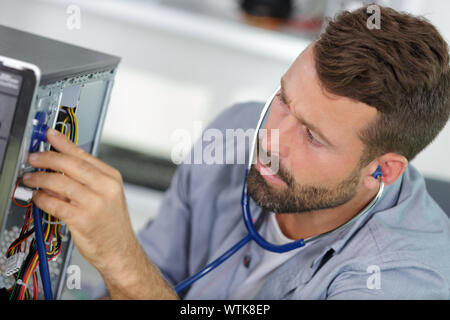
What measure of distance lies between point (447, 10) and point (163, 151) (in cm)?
126

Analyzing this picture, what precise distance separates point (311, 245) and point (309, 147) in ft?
0.66

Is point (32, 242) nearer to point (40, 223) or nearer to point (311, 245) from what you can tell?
point (40, 223)

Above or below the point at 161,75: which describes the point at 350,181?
above

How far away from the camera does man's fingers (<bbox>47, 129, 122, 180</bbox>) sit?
666 millimetres

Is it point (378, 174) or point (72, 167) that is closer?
point (72, 167)

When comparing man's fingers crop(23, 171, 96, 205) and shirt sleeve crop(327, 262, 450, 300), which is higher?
man's fingers crop(23, 171, 96, 205)

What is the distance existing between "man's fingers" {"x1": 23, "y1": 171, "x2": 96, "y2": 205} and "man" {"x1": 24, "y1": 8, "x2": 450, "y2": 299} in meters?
0.16

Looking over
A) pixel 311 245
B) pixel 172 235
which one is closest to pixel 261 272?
pixel 311 245

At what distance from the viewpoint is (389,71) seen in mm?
941

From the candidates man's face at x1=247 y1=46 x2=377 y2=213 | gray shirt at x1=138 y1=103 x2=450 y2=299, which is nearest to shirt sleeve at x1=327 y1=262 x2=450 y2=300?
gray shirt at x1=138 y1=103 x2=450 y2=299

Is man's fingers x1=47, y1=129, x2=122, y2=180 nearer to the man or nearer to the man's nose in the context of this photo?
the man

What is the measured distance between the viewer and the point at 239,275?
116 cm
